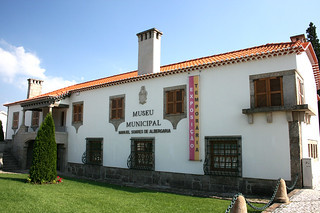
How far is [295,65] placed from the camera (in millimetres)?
9648

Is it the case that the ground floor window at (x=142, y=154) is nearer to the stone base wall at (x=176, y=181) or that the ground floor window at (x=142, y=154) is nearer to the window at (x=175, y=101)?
the stone base wall at (x=176, y=181)

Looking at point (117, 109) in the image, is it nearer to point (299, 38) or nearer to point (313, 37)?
point (299, 38)

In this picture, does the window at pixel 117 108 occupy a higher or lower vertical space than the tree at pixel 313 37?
lower

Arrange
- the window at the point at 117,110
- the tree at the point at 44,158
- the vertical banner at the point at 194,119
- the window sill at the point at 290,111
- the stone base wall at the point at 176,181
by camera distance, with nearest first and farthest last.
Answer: the window sill at the point at 290,111 < the stone base wall at the point at 176,181 < the vertical banner at the point at 194,119 < the tree at the point at 44,158 < the window at the point at 117,110

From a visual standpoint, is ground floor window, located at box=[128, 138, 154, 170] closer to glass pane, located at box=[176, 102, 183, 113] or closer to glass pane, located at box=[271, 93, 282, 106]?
glass pane, located at box=[176, 102, 183, 113]

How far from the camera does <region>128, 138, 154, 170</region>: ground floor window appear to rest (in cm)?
1316

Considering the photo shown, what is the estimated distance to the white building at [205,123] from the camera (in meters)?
9.73

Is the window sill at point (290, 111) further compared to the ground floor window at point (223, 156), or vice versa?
the ground floor window at point (223, 156)

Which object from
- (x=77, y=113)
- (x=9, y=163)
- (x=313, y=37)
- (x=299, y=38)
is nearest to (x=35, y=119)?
(x=9, y=163)

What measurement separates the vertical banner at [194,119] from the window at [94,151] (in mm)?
6123

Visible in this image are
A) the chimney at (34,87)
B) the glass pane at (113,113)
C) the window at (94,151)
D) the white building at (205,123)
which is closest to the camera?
the white building at (205,123)

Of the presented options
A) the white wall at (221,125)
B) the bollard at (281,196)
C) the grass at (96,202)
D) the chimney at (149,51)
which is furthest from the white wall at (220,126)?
the grass at (96,202)

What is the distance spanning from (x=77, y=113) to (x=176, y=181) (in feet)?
28.1

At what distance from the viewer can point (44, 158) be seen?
12.3 m
